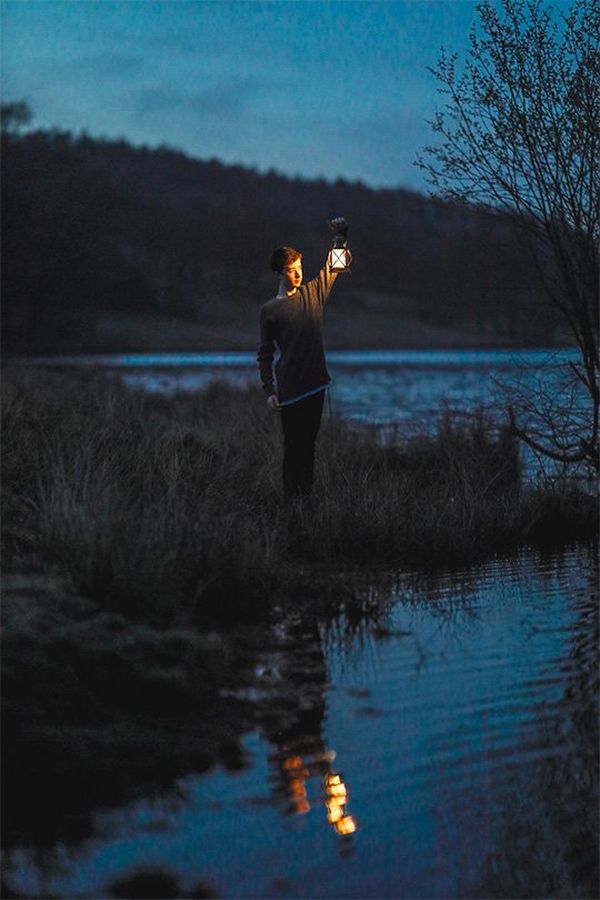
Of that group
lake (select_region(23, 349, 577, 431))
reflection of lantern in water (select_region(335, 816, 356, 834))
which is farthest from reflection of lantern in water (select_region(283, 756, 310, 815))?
lake (select_region(23, 349, 577, 431))

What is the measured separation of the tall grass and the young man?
621mm

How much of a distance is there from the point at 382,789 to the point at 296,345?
177 inches

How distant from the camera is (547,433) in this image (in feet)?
37.1

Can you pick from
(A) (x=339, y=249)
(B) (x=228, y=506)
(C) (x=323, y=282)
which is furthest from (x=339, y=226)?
(B) (x=228, y=506)

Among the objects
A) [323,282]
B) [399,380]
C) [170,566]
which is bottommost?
[170,566]

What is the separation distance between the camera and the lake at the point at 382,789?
3.89m

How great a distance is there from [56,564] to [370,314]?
241 ft

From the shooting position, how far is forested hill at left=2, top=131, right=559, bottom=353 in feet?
157

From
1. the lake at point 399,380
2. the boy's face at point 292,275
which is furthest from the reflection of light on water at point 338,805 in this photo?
the lake at point 399,380

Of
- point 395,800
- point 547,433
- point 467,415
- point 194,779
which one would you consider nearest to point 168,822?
point 194,779

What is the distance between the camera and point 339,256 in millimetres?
8492

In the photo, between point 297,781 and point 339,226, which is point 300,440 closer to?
point 339,226

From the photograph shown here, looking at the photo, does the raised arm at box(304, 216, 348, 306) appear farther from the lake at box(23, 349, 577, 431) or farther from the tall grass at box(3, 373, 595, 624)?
the lake at box(23, 349, 577, 431)

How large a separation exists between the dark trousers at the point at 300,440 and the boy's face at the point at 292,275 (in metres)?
0.78
